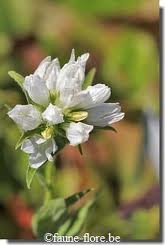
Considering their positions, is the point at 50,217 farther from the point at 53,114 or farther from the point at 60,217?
the point at 53,114

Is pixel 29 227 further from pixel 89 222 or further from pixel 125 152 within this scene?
Answer: pixel 125 152

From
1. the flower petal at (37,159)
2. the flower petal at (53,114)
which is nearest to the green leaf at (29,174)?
the flower petal at (37,159)

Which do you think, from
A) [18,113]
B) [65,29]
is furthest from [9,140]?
[65,29]

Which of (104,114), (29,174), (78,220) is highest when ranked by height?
(104,114)

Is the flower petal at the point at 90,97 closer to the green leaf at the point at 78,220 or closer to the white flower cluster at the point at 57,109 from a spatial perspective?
the white flower cluster at the point at 57,109

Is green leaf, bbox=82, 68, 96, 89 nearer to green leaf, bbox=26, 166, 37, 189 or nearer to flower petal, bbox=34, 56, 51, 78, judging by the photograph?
flower petal, bbox=34, 56, 51, 78

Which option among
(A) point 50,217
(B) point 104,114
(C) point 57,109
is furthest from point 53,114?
(A) point 50,217

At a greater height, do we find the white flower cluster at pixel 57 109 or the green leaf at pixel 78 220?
the white flower cluster at pixel 57 109
